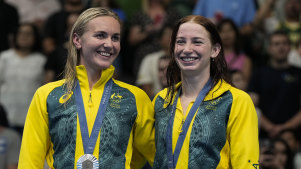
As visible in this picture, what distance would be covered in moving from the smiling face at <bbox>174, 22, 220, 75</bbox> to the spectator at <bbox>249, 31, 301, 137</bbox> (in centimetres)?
384

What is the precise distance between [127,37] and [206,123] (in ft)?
18.1

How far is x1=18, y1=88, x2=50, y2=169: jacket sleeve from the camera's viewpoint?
17.2ft

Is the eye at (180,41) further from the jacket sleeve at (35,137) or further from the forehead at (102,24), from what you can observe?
the jacket sleeve at (35,137)

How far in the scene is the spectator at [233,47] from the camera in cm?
933

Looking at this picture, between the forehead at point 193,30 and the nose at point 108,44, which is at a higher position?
the forehead at point 193,30

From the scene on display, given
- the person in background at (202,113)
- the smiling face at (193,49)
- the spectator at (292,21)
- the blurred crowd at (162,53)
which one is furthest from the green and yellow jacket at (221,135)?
the spectator at (292,21)

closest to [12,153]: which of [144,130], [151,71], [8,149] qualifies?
[8,149]

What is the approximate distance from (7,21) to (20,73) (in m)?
1.32

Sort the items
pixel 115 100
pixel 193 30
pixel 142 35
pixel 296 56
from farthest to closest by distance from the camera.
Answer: pixel 142 35 → pixel 296 56 → pixel 115 100 → pixel 193 30

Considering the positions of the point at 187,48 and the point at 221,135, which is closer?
the point at 221,135

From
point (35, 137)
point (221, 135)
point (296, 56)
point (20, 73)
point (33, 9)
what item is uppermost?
point (33, 9)

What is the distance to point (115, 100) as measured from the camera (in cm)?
538

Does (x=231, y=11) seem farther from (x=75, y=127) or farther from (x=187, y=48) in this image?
(x=75, y=127)

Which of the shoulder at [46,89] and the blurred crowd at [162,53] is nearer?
the shoulder at [46,89]
